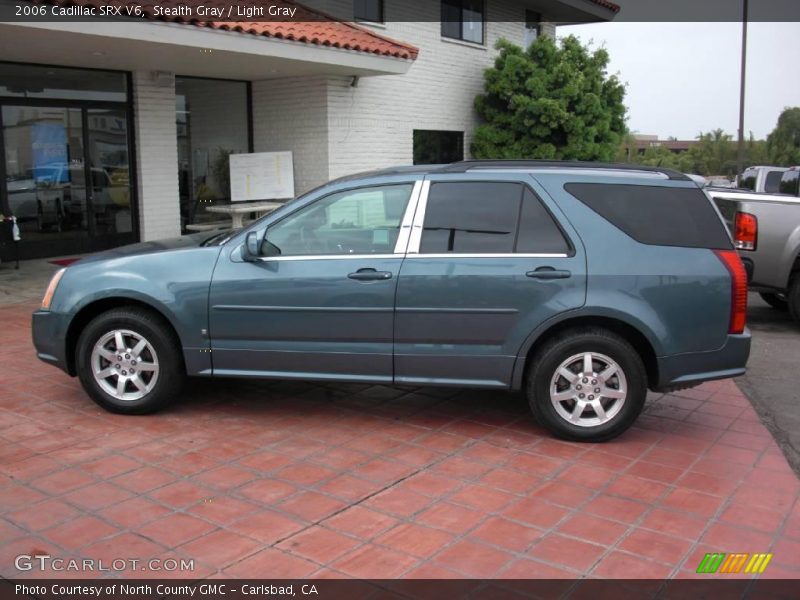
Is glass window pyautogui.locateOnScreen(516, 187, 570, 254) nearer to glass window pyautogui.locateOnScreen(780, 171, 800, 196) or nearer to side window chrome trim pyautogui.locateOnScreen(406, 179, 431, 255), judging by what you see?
side window chrome trim pyautogui.locateOnScreen(406, 179, 431, 255)

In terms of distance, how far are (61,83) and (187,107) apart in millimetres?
2172

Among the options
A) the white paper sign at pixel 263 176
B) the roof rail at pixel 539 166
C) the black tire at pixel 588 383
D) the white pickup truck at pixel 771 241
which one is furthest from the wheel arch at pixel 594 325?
the white paper sign at pixel 263 176

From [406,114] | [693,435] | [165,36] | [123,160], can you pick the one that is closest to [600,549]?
[693,435]

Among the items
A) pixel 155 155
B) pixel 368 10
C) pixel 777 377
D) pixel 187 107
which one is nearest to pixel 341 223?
pixel 777 377

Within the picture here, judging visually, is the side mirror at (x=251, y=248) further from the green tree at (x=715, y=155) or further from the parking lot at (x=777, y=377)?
the green tree at (x=715, y=155)

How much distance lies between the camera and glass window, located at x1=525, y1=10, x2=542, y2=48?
61.2 feet

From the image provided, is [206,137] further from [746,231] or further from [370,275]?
[370,275]

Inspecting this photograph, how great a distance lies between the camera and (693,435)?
5410 millimetres

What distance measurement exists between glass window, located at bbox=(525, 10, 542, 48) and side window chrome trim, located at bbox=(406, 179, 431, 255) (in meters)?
14.4

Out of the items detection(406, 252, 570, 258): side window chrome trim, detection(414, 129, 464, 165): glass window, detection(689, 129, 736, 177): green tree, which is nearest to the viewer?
detection(406, 252, 570, 258): side window chrome trim

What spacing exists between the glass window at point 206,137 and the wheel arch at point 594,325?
968cm

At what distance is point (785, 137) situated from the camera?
4456 centimetres

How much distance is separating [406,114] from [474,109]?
93.7 inches

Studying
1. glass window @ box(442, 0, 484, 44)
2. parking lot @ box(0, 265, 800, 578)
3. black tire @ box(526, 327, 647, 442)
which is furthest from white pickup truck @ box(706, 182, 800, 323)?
glass window @ box(442, 0, 484, 44)
